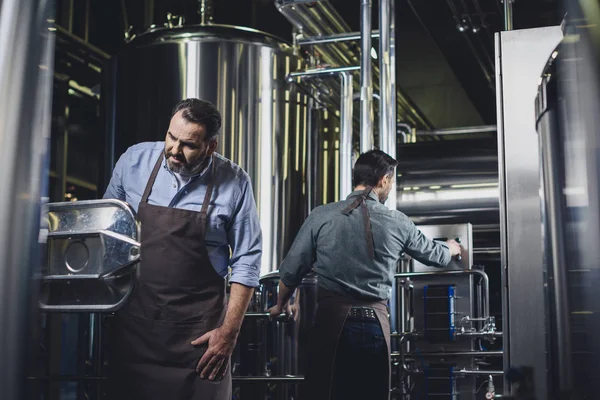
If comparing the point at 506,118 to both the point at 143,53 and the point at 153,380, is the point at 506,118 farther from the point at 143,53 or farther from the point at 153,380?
the point at 143,53

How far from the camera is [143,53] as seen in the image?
5.00 m

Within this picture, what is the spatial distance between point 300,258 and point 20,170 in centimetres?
284

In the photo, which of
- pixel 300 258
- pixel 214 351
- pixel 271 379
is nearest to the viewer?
pixel 214 351

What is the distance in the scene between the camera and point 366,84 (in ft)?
16.0

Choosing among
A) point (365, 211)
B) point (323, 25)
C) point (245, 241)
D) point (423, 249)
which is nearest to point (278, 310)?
point (365, 211)

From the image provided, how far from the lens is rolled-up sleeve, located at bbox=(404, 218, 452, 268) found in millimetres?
3602

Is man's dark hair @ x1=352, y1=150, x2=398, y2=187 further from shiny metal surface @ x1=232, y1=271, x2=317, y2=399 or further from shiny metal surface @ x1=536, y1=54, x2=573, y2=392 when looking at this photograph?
shiny metal surface @ x1=536, y1=54, x2=573, y2=392

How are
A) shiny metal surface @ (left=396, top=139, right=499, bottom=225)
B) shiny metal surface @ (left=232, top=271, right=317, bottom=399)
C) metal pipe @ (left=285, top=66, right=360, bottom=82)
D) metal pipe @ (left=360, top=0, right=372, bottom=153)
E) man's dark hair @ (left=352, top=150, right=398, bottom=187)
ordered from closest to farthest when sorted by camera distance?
1. man's dark hair @ (left=352, top=150, right=398, bottom=187)
2. shiny metal surface @ (left=232, top=271, right=317, bottom=399)
3. metal pipe @ (left=360, top=0, right=372, bottom=153)
4. metal pipe @ (left=285, top=66, right=360, bottom=82)
5. shiny metal surface @ (left=396, top=139, right=499, bottom=225)

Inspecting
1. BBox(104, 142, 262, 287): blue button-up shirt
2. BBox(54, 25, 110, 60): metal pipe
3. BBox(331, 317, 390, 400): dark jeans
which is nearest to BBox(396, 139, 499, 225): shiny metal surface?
BBox(331, 317, 390, 400): dark jeans

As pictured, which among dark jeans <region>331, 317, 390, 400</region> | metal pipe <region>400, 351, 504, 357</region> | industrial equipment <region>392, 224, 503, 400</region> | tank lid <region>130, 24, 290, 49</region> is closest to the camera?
dark jeans <region>331, 317, 390, 400</region>

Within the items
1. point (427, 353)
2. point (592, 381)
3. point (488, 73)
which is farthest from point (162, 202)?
point (488, 73)

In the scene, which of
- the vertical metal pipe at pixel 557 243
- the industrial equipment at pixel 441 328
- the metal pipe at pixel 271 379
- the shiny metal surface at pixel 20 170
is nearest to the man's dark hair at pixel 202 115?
the vertical metal pipe at pixel 557 243

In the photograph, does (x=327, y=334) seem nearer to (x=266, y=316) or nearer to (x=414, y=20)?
(x=266, y=316)

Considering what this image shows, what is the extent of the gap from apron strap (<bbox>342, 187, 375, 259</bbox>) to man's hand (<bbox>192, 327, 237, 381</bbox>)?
108cm
